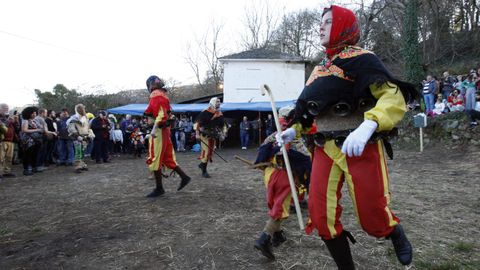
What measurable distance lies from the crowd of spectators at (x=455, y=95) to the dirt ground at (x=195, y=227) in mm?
5305

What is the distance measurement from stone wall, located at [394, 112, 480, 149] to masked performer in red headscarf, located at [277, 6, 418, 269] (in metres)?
10.7

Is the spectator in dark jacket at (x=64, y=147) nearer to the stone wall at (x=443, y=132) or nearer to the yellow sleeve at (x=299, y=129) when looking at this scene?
the yellow sleeve at (x=299, y=129)

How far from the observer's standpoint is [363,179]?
7.08 feet

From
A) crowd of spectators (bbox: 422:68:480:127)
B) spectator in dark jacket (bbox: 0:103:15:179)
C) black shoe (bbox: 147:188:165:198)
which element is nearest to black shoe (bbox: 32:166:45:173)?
spectator in dark jacket (bbox: 0:103:15:179)

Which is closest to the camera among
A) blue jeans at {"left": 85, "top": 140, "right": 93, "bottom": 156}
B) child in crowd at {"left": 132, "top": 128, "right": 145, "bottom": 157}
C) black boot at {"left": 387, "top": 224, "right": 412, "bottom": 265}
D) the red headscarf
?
black boot at {"left": 387, "top": 224, "right": 412, "bottom": 265}

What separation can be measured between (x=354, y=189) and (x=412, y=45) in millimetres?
18255

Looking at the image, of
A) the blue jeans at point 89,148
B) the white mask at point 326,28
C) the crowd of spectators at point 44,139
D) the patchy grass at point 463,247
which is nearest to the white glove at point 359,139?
the white mask at point 326,28

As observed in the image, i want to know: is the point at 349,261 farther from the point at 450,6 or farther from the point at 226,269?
the point at 450,6

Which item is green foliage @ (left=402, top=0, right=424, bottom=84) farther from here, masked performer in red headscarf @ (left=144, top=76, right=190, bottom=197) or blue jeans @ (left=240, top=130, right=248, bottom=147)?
masked performer in red headscarf @ (left=144, top=76, right=190, bottom=197)

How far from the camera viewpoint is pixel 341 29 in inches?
95.9

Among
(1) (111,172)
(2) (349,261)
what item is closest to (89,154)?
(1) (111,172)

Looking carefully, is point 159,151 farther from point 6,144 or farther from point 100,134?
point 100,134

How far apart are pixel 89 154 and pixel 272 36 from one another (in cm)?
2841

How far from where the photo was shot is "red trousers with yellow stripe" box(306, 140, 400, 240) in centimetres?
216
